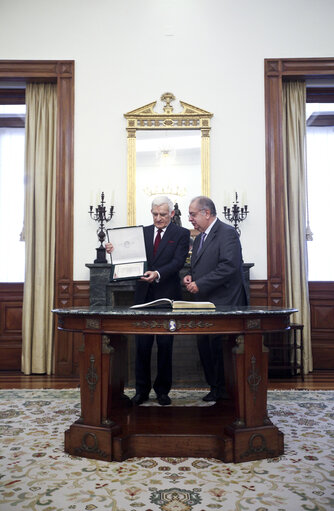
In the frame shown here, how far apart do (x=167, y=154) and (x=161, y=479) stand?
152 inches

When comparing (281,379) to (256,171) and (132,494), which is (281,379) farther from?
(132,494)

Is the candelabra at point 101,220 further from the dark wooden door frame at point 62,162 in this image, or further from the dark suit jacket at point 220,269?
the dark suit jacket at point 220,269

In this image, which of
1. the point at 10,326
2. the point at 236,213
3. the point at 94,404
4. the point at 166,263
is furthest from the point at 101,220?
the point at 94,404

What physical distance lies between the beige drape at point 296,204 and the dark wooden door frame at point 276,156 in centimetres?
17

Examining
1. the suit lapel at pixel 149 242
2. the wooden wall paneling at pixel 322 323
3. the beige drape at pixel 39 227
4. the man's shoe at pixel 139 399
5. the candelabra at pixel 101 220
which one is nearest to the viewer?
the man's shoe at pixel 139 399

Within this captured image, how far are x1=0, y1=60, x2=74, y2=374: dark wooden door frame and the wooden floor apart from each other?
326mm

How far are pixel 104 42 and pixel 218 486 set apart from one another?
16.3ft

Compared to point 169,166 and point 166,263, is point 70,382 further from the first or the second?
point 169,166

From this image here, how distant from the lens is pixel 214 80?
5.50 meters

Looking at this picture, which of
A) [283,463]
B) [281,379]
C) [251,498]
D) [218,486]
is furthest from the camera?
[281,379]

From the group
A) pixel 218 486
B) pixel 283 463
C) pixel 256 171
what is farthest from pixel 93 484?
pixel 256 171

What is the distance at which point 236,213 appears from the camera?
17.1 ft

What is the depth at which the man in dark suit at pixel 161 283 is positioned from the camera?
3660mm

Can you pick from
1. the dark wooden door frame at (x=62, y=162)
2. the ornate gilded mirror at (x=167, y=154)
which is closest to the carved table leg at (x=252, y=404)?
the ornate gilded mirror at (x=167, y=154)
